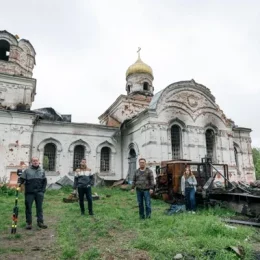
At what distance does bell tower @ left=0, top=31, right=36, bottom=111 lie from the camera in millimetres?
18078

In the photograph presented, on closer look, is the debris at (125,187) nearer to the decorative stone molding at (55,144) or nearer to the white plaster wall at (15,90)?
the decorative stone molding at (55,144)

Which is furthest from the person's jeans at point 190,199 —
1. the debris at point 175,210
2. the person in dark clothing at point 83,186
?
the person in dark clothing at point 83,186

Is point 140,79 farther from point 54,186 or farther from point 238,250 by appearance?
point 238,250

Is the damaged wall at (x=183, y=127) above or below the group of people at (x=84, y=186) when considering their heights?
above

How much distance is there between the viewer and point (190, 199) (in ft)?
28.9

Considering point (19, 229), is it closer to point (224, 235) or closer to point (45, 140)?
point (224, 235)

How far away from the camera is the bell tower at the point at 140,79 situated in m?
25.9

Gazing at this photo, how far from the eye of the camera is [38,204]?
21.9 ft

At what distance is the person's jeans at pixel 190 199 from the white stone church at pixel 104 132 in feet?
24.8

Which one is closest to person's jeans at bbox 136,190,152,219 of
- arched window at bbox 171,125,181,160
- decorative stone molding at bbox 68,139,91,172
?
arched window at bbox 171,125,181,160

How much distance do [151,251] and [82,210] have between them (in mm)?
4185

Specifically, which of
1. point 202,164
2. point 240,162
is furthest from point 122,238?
point 240,162

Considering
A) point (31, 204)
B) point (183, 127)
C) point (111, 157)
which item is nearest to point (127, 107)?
point (111, 157)

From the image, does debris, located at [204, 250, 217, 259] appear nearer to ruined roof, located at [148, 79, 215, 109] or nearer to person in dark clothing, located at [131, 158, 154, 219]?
person in dark clothing, located at [131, 158, 154, 219]
